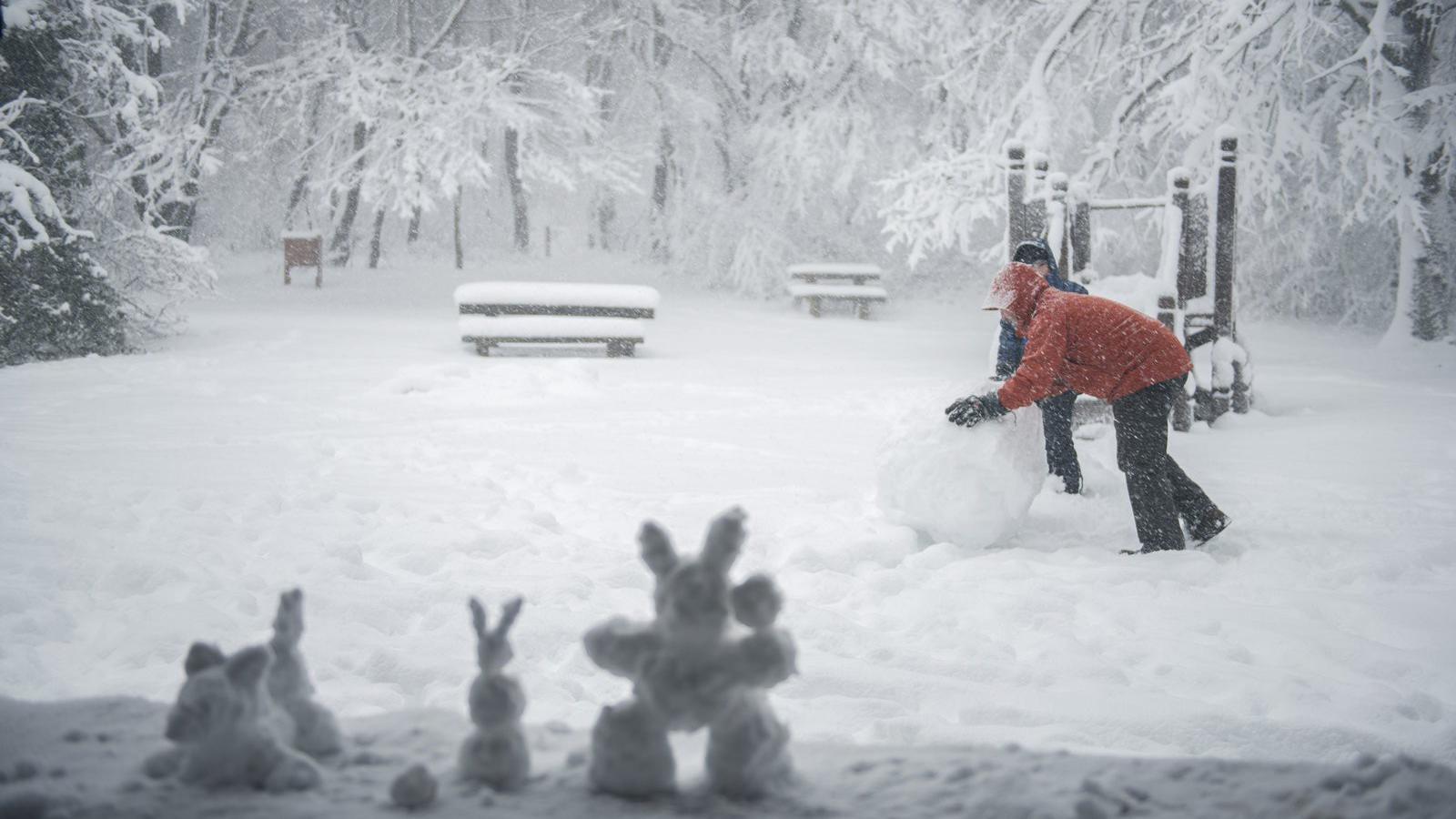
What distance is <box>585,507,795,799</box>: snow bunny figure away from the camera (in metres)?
1.56

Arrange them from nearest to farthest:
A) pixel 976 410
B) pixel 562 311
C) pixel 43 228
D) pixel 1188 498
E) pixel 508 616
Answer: pixel 508 616
pixel 976 410
pixel 1188 498
pixel 43 228
pixel 562 311

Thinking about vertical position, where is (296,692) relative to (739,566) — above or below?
above

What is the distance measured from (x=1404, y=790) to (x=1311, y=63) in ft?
49.1

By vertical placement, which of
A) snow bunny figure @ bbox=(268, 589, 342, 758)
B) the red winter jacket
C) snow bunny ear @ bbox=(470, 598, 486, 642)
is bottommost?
snow bunny figure @ bbox=(268, 589, 342, 758)

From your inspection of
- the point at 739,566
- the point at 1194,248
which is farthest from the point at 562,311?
the point at 739,566

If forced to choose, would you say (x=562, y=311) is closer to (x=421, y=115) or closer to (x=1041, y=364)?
(x=421, y=115)

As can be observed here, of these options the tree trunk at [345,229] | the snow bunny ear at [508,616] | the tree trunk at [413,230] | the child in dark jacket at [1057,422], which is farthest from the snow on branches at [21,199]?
the tree trunk at [413,230]

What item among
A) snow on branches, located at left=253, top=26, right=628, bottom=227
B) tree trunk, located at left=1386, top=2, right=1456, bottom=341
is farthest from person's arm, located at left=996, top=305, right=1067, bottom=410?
snow on branches, located at left=253, top=26, right=628, bottom=227

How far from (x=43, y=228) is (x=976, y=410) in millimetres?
9553

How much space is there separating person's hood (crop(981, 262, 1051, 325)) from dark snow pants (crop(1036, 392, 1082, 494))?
4.22 feet

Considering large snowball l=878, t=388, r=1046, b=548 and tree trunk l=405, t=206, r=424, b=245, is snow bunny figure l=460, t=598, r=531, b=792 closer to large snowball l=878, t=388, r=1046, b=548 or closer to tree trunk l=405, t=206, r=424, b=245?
large snowball l=878, t=388, r=1046, b=548

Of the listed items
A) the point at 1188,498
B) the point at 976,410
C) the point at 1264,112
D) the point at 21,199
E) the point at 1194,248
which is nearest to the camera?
the point at 976,410

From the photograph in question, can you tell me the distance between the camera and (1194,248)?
8328mm

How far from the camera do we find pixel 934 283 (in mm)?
22328
